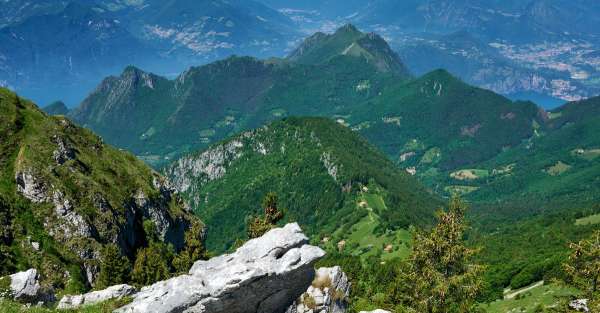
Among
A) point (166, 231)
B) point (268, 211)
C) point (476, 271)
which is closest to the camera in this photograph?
point (476, 271)

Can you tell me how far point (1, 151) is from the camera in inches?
4594

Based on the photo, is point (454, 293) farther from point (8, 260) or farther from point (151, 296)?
point (8, 260)

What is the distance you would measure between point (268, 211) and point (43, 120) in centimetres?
6887

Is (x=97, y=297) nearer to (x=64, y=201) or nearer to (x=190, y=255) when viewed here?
(x=190, y=255)

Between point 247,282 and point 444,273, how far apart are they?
100 feet

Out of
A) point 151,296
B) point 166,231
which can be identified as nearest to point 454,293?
point 151,296

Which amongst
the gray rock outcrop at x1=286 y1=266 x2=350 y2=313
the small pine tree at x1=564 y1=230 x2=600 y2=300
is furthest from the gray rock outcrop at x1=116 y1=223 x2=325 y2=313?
the small pine tree at x1=564 y1=230 x2=600 y2=300

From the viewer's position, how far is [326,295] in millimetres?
55500

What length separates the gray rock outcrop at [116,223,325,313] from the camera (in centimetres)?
4828

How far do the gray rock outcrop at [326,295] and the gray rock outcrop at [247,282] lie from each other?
0.86 m

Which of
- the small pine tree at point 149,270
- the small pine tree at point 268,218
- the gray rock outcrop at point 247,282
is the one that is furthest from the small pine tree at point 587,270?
the small pine tree at point 149,270

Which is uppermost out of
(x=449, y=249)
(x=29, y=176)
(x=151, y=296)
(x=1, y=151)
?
(x=1, y=151)

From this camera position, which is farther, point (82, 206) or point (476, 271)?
point (82, 206)

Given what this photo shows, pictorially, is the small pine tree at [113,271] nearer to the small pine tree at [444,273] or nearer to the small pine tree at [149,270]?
the small pine tree at [149,270]
